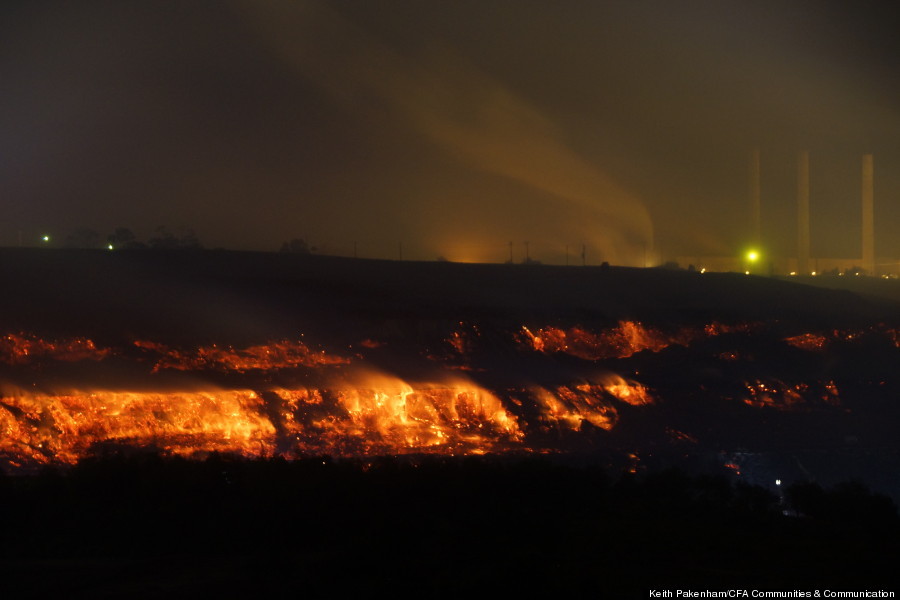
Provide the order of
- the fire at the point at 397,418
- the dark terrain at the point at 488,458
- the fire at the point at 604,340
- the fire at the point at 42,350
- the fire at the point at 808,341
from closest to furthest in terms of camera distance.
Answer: the dark terrain at the point at 488,458, the fire at the point at 397,418, the fire at the point at 42,350, the fire at the point at 604,340, the fire at the point at 808,341

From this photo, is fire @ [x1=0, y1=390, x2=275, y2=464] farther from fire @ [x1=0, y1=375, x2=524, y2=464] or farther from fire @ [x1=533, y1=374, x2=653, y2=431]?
fire @ [x1=533, y1=374, x2=653, y2=431]

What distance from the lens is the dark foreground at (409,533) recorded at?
8.54 m

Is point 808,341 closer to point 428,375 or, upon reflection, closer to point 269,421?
point 428,375

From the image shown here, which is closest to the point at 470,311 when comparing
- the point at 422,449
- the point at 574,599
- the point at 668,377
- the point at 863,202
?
the point at 668,377

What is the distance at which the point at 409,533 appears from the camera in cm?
986

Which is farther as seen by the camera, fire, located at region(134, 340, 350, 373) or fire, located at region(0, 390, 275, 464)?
fire, located at region(134, 340, 350, 373)

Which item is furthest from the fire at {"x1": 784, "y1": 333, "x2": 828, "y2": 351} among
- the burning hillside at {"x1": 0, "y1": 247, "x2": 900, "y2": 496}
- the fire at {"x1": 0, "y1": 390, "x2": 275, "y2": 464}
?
the fire at {"x1": 0, "y1": 390, "x2": 275, "y2": 464}

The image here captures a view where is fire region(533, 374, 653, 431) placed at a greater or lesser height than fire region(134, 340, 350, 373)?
lesser

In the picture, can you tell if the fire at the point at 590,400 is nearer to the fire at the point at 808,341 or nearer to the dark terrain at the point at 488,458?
the dark terrain at the point at 488,458

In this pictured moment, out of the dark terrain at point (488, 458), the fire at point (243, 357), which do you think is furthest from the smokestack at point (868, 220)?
the fire at point (243, 357)

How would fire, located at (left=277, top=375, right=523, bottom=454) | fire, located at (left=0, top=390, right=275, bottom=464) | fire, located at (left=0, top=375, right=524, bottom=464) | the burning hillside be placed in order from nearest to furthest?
fire, located at (left=0, top=390, right=275, bottom=464)
fire, located at (left=0, top=375, right=524, bottom=464)
the burning hillside
fire, located at (left=277, top=375, right=523, bottom=454)

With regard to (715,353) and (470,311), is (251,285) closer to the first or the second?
(470,311)

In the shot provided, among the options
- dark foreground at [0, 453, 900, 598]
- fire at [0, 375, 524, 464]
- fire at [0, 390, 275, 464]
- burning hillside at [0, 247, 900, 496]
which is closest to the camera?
dark foreground at [0, 453, 900, 598]

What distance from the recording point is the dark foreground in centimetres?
854
